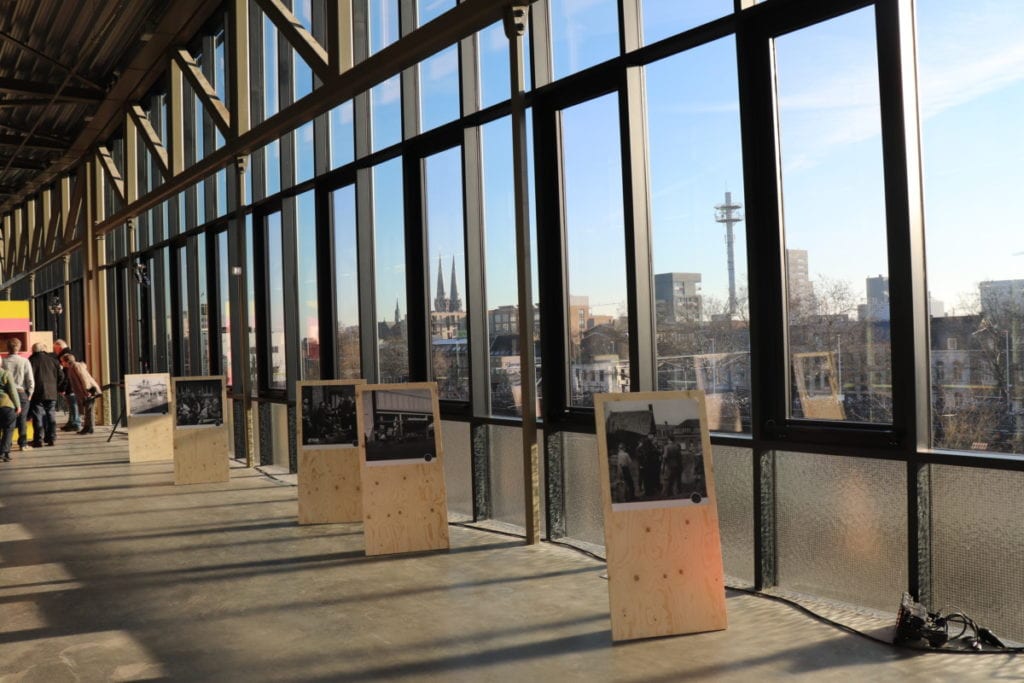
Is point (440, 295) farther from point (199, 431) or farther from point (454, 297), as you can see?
point (199, 431)

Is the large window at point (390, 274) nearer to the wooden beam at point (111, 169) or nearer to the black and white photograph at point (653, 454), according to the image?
the black and white photograph at point (653, 454)

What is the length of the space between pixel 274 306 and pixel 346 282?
222 cm

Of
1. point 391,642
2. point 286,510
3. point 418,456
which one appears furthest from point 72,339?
point 391,642

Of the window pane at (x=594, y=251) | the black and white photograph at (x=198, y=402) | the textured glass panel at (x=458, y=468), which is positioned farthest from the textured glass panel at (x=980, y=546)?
the black and white photograph at (x=198, y=402)

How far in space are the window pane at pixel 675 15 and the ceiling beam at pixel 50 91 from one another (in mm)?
11589

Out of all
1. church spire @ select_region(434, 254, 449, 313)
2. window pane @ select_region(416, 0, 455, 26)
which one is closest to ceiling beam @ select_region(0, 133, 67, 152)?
window pane @ select_region(416, 0, 455, 26)

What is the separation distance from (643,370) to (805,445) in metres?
1.29

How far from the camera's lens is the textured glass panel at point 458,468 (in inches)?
297

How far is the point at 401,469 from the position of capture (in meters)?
6.19

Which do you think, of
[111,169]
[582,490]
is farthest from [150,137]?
[582,490]

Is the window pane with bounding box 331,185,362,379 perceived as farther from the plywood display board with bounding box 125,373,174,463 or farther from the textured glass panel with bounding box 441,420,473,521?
the plywood display board with bounding box 125,373,174,463

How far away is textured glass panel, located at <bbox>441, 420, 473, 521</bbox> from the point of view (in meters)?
7.55

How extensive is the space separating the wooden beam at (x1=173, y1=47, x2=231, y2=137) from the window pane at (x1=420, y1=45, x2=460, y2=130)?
402cm

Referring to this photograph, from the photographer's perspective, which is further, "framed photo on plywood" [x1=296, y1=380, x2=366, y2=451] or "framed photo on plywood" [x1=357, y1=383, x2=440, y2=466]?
"framed photo on plywood" [x1=296, y1=380, x2=366, y2=451]
